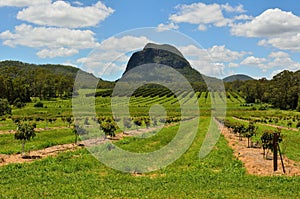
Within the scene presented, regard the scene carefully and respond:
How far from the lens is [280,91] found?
148 metres

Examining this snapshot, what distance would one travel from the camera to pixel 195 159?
3084 centimetres

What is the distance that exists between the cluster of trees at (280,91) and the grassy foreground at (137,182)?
118 m

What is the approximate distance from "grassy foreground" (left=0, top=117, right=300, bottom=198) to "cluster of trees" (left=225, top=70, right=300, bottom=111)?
118 m

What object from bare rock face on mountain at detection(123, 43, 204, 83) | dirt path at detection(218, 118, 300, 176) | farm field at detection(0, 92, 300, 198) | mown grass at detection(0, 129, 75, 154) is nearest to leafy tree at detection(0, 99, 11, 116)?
bare rock face on mountain at detection(123, 43, 204, 83)

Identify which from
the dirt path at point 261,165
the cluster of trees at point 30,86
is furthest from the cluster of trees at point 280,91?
the dirt path at point 261,165

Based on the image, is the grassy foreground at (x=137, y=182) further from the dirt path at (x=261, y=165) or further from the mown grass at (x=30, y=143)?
the mown grass at (x=30, y=143)

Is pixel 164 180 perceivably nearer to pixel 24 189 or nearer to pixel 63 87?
pixel 24 189

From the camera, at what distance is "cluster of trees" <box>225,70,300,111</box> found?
5538 inches

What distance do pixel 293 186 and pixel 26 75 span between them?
169 meters

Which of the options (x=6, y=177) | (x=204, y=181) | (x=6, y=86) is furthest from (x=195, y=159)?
(x=6, y=86)

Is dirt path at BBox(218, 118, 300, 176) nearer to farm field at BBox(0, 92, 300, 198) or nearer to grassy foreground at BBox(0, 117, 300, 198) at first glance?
farm field at BBox(0, 92, 300, 198)

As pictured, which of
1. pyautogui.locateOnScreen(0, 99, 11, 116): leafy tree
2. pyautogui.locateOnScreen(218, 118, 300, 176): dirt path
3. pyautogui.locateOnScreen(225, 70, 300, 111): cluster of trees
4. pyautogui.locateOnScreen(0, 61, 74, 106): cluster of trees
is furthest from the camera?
pyautogui.locateOnScreen(225, 70, 300, 111): cluster of trees

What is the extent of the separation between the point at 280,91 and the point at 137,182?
14010 cm

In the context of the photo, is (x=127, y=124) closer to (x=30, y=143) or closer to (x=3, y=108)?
(x=30, y=143)
